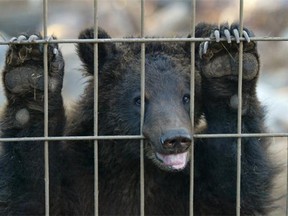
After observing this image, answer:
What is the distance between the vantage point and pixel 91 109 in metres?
5.27

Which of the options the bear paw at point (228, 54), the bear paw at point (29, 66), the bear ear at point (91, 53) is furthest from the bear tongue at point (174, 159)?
the bear ear at point (91, 53)

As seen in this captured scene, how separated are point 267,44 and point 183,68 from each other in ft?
29.3

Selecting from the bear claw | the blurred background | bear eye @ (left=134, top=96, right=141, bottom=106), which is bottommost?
bear eye @ (left=134, top=96, right=141, bottom=106)

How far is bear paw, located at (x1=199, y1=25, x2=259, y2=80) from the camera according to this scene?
4.61 meters

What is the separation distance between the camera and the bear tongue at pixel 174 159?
4660 mm

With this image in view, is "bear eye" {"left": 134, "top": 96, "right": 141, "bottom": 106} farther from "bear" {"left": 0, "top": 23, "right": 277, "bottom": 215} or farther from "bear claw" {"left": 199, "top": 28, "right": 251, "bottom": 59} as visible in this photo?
"bear claw" {"left": 199, "top": 28, "right": 251, "bottom": 59}

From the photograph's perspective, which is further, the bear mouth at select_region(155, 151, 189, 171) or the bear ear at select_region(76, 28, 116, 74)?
the bear ear at select_region(76, 28, 116, 74)

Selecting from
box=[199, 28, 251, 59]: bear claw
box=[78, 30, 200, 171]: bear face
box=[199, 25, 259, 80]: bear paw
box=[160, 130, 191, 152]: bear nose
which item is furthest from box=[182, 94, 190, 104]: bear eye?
box=[160, 130, 191, 152]: bear nose

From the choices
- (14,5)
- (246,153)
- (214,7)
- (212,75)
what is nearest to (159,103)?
(212,75)

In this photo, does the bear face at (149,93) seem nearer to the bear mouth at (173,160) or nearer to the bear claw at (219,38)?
the bear mouth at (173,160)

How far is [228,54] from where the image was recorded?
15.5 ft

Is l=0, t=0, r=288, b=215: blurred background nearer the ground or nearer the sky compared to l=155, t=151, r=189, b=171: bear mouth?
nearer the sky

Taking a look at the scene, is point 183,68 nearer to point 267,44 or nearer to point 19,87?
point 19,87

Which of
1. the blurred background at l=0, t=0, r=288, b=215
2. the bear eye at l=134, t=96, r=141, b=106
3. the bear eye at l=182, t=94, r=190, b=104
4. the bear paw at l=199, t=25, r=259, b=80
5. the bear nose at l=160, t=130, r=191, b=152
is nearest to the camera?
the bear nose at l=160, t=130, r=191, b=152
